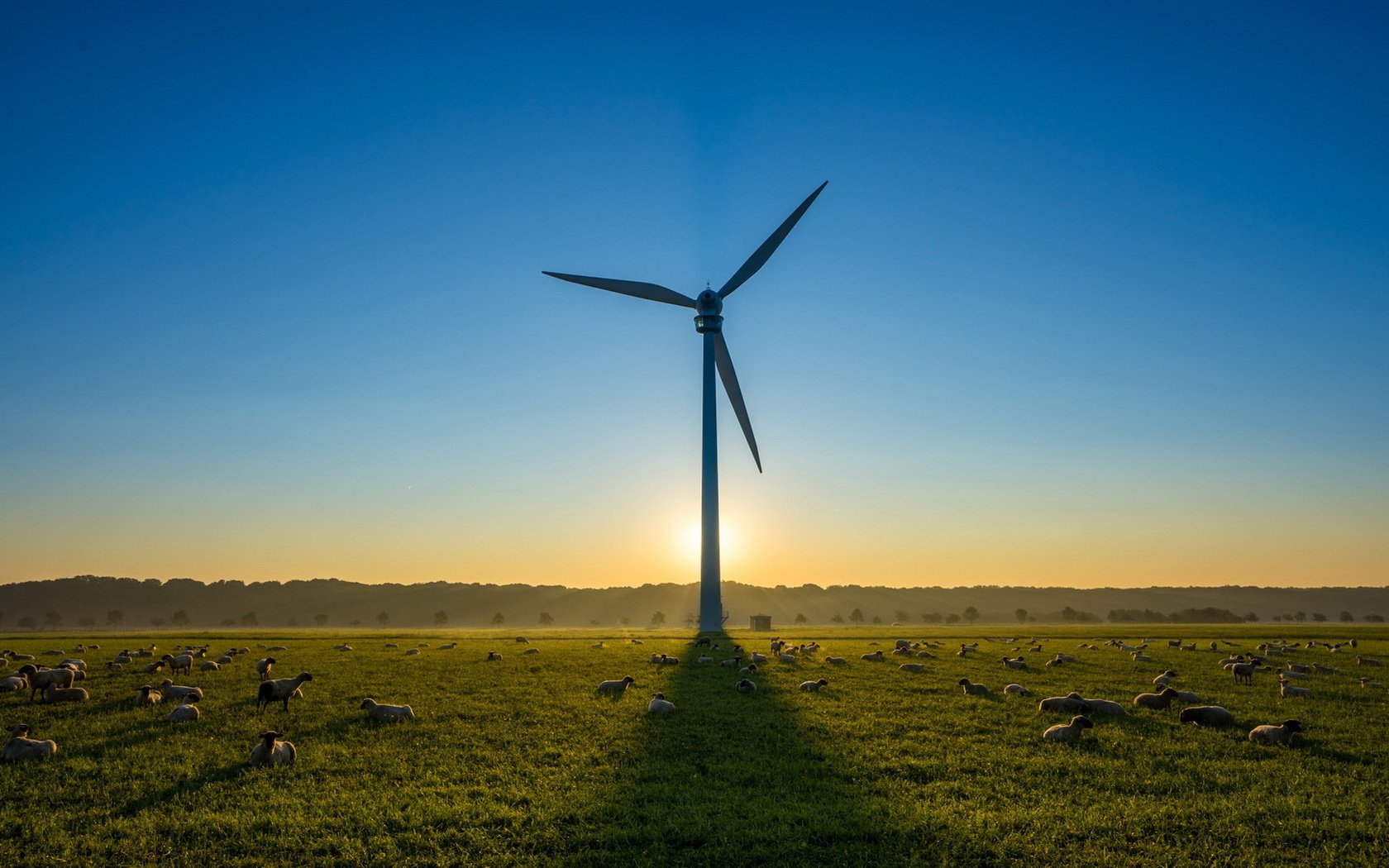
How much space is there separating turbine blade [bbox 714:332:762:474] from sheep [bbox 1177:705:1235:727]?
59015 mm

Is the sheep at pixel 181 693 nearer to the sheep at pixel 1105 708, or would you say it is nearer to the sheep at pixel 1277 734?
the sheep at pixel 1105 708

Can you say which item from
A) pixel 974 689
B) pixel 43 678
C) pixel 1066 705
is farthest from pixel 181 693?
pixel 1066 705

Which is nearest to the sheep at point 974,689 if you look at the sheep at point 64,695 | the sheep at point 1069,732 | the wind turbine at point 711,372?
the sheep at point 1069,732

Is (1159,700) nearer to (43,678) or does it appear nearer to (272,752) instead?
(272,752)

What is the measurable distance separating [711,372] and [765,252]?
14.2 meters

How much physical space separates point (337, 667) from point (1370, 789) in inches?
1335

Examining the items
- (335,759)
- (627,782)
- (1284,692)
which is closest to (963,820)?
(627,782)

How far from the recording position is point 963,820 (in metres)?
10.6

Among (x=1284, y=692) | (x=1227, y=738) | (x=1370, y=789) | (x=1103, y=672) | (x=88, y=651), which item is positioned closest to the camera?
(x=1370, y=789)

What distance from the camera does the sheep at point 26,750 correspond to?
13992 mm

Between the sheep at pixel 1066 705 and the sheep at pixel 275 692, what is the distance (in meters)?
21.6

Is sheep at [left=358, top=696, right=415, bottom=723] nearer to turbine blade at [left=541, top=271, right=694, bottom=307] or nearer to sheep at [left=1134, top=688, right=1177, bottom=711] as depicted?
sheep at [left=1134, top=688, right=1177, bottom=711]

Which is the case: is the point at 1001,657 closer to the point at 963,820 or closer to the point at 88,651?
the point at 963,820

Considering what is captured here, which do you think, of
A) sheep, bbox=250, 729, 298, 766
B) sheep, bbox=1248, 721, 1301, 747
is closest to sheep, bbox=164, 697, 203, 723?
sheep, bbox=250, 729, 298, 766
